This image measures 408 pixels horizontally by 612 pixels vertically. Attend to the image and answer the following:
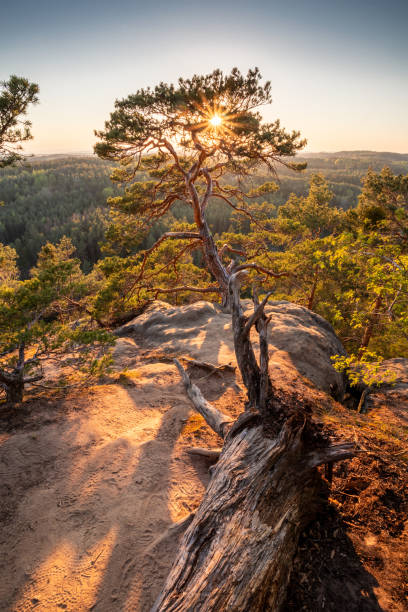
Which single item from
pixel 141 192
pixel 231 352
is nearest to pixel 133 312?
pixel 141 192

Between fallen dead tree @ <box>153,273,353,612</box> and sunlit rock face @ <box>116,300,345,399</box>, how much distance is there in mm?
3011

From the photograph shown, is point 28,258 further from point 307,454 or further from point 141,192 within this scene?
point 307,454

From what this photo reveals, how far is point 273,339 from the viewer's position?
945 centimetres

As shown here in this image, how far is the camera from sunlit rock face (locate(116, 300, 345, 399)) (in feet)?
27.0

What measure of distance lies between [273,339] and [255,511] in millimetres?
6889

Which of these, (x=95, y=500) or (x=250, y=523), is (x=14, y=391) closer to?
(x=95, y=500)

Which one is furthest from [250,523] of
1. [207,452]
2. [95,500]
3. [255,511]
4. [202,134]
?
[202,134]

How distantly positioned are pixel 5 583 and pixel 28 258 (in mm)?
65342

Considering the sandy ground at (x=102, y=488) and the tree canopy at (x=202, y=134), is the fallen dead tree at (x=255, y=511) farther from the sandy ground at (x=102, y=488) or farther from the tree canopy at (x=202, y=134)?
the tree canopy at (x=202, y=134)

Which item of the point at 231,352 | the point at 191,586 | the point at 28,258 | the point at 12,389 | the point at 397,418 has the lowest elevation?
the point at 28,258

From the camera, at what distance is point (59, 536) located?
11.4ft

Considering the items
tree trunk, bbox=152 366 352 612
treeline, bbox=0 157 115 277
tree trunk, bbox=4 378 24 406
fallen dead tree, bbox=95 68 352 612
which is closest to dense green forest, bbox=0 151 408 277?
→ treeline, bbox=0 157 115 277

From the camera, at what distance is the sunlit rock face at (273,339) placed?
8227mm

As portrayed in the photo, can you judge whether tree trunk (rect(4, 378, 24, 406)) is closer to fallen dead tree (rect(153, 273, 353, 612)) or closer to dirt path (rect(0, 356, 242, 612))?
dirt path (rect(0, 356, 242, 612))
